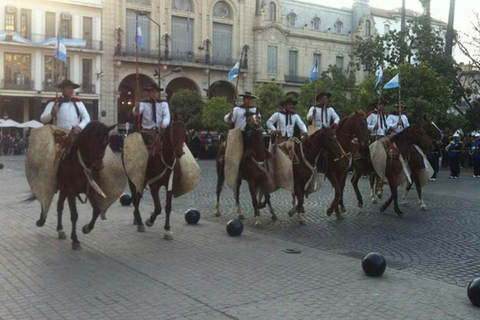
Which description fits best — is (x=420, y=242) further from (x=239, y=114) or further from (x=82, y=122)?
(x=82, y=122)

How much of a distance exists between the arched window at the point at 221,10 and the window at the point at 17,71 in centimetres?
1850

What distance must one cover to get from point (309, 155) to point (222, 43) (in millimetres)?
46271

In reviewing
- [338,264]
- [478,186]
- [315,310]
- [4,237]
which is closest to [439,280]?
[338,264]

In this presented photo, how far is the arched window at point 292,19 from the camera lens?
6116 centimetres

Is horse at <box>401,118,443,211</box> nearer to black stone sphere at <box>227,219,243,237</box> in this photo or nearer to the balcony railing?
black stone sphere at <box>227,219,243,237</box>

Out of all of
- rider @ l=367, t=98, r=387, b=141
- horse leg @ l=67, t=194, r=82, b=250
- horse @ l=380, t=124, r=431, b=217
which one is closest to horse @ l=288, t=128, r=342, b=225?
horse @ l=380, t=124, r=431, b=217

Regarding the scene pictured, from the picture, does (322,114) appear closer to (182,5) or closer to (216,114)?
(216,114)

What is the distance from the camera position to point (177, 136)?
947 centimetres

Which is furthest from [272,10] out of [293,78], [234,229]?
[234,229]

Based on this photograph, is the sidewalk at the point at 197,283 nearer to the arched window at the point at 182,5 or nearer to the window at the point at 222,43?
the arched window at the point at 182,5

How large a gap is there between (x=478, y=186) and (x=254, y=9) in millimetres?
41937

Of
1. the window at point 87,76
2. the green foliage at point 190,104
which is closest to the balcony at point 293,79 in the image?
the green foliage at point 190,104

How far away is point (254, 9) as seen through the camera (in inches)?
2293

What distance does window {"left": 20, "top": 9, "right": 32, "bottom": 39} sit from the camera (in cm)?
4700
